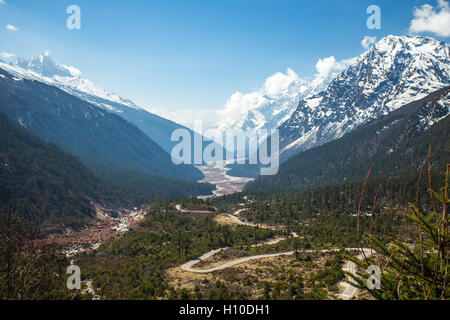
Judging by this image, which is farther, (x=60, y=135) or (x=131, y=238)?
(x=60, y=135)

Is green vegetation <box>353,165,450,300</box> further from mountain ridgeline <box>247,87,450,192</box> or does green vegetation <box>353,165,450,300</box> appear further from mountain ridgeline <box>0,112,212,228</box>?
mountain ridgeline <box>247,87,450,192</box>

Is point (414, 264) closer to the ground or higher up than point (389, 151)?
closer to the ground

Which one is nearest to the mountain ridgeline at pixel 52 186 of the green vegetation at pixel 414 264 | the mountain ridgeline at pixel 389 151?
the green vegetation at pixel 414 264

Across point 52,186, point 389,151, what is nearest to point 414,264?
point 52,186

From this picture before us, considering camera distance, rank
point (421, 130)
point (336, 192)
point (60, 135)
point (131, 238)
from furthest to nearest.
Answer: point (60, 135)
point (421, 130)
point (336, 192)
point (131, 238)

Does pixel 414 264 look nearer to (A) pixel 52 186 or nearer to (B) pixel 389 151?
(A) pixel 52 186

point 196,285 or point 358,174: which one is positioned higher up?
point 358,174

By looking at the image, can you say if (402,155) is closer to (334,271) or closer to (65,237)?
(334,271)

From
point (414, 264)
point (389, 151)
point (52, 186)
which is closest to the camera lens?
point (414, 264)

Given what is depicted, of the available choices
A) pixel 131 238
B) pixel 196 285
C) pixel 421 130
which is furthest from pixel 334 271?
pixel 421 130
